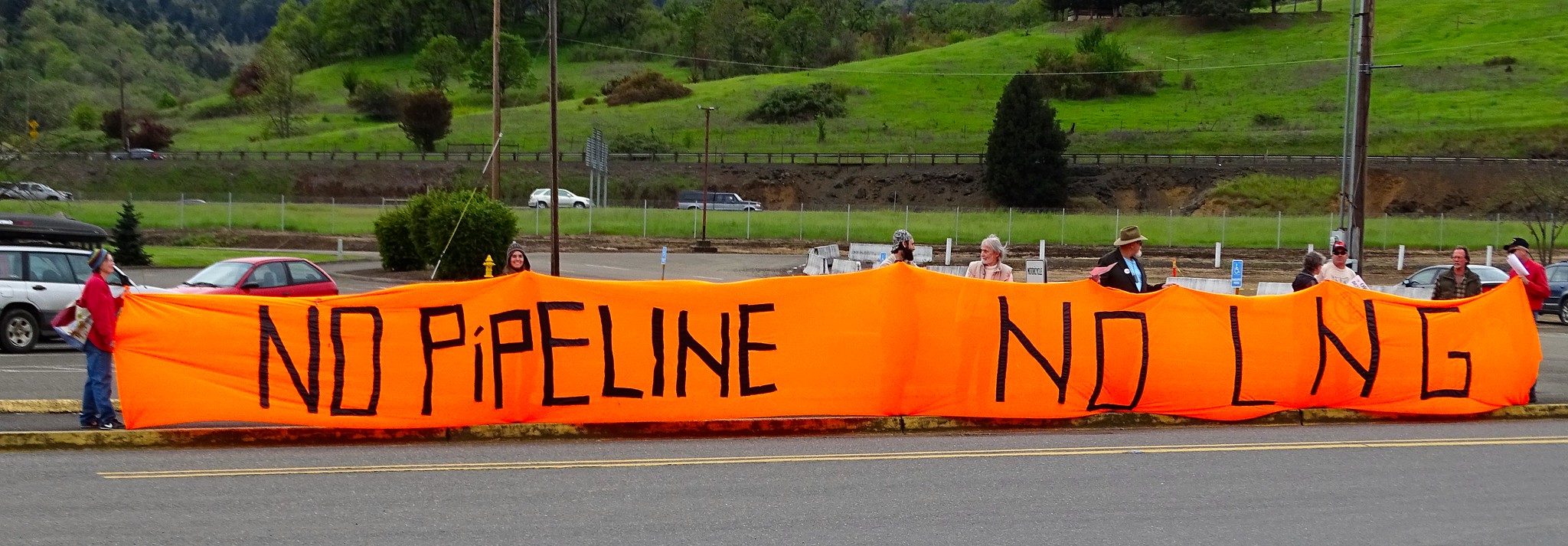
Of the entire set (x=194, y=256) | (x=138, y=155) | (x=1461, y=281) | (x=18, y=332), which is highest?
(x=138, y=155)

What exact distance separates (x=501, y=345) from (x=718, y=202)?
2531 inches

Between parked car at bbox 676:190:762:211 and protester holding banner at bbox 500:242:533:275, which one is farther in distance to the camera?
parked car at bbox 676:190:762:211

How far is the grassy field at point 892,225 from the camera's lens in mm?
57375

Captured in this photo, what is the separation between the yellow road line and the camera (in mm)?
9156

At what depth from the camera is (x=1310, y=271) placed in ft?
42.9

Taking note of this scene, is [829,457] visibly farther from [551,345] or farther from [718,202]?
[718,202]

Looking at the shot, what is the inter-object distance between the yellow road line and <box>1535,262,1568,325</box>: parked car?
18.4 metres

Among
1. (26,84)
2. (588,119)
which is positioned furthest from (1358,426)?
(588,119)

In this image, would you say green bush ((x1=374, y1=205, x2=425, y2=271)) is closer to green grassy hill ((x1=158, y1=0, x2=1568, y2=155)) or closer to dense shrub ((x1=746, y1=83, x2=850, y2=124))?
green grassy hill ((x1=158, y1=0, x2=1568, y2=155))

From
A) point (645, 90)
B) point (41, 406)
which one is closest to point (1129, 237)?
point (41, 406)

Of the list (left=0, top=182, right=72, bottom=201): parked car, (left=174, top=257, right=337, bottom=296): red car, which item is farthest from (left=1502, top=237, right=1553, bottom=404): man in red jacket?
(left=0, top=182, right=72, bottom=201): parked car

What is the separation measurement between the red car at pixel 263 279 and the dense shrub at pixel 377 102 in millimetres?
100991

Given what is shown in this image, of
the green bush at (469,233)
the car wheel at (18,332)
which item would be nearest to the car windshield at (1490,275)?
the green bush at (469,233)

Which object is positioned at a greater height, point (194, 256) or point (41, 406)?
point (41, 406)
